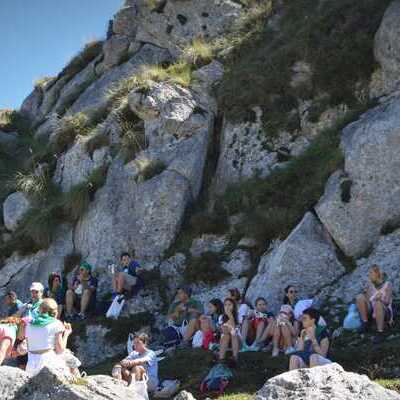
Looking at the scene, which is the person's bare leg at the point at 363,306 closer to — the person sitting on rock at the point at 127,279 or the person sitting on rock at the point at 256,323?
the person sitting on rock at the point at 256,323

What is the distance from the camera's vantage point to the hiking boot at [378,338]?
12562mm

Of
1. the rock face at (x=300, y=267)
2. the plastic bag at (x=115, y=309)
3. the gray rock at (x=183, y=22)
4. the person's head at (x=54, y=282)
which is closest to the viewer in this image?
the rock face at (x=300, y=267)

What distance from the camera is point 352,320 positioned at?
1352 cm

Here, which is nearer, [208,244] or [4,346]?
[4,346]

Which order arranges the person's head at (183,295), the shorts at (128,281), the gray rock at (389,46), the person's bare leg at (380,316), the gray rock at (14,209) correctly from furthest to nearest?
the gray rock at (14,209) < the gray rock at (389,46) < the shorts at (128,281) < the person's head at (183,295) < the person's bare leg at (380,316)

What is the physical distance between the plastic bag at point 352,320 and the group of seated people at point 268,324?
14 centimetres

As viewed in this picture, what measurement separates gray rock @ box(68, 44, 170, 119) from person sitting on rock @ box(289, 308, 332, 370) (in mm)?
19053

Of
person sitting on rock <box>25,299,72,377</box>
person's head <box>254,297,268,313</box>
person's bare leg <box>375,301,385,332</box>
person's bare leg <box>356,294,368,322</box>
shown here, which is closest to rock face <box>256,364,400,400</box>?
person sitting on rock <box>25,299,72,377</box>

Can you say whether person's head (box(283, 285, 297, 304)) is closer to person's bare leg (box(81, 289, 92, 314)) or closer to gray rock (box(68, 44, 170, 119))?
person's bare leg (box(81, 289, 92, 314))

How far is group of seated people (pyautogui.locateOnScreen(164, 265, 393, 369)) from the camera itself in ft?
39.4

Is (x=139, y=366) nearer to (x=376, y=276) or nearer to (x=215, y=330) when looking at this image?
(x=215, y=330)

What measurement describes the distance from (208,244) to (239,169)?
3.18 m

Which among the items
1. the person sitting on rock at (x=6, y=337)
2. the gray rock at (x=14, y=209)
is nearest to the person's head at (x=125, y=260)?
the gray rock at (x=14, y=209)

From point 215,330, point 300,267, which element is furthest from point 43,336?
point 300,267
